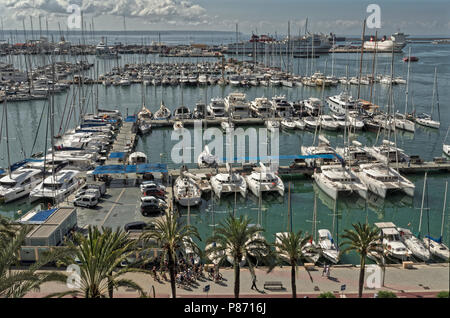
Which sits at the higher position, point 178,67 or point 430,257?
point 178,67

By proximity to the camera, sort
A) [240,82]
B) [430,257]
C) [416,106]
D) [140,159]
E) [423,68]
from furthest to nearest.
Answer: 1. [423,68]
2. [240,82]
3. [416,106]
4. [140,159]
5. [430,257]

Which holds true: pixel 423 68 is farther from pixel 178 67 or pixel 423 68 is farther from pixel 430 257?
pixel 430 257

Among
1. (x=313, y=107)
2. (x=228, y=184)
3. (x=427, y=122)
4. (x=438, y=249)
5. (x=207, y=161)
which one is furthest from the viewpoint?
(x=313, y=107)

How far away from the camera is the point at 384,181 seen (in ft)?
152

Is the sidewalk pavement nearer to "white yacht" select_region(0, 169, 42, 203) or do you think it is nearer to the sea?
the sea

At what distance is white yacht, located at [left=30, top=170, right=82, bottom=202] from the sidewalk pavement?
18437 mm

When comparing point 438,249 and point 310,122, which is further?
point 310,122

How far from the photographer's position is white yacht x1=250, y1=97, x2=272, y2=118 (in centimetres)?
8244

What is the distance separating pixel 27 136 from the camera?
7231 cm

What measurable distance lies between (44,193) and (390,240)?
32506 mm

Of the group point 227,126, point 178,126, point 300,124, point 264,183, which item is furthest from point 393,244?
point 178,126

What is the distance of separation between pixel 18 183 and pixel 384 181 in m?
38.8

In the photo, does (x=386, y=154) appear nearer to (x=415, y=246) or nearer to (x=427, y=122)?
(x=415, y=246)
